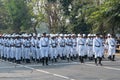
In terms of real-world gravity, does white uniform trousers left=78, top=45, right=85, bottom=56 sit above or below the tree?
below

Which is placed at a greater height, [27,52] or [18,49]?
[18,49]

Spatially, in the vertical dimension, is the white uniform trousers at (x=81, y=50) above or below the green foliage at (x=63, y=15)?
below

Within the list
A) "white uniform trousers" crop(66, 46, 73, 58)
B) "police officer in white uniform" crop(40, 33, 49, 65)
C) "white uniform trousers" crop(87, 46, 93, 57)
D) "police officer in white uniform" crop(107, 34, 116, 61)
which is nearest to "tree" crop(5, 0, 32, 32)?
"white uniform trousers" crop(66, 46, 73, 58)

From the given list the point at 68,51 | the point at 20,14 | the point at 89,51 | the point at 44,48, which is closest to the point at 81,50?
the point at 89,51

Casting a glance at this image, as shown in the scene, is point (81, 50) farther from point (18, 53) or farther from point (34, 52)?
point (18, 53)

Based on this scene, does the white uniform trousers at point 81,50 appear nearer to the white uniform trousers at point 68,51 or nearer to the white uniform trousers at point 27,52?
the white uniform trousers at point 68,51

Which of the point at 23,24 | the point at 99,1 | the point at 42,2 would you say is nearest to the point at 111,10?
the point at 99,1

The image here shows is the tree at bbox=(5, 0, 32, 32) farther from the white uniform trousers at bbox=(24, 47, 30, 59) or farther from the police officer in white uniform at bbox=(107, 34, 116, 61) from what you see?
the police officer in white uniform at bbox=(107, 34, 116, 61)

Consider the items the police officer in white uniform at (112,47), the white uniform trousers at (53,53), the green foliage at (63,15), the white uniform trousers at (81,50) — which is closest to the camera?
the white uniform trousers at (81,50)

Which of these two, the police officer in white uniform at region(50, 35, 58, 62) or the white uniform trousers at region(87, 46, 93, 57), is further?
the white uniform trousers at region(87, 46, 93, 57)

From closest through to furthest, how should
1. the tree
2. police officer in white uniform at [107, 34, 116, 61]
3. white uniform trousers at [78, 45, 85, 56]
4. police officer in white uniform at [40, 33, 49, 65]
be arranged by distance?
police officer in white uniform at [40, 33, 49, 65], white uniform trousers at [78, 45, 85, 56], police officer in white uniform at [107, 34, 116, 61], the tree

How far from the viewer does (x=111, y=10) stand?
1328 inches

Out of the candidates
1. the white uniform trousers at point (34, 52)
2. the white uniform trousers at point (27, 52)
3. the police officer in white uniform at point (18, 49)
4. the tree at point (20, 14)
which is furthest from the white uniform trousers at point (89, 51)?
the tree at point (20, 14)

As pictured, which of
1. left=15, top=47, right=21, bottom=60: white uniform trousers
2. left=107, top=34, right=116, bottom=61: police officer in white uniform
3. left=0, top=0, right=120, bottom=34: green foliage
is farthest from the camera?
left=0, top=0, right=120, bottom=34: green foliage
